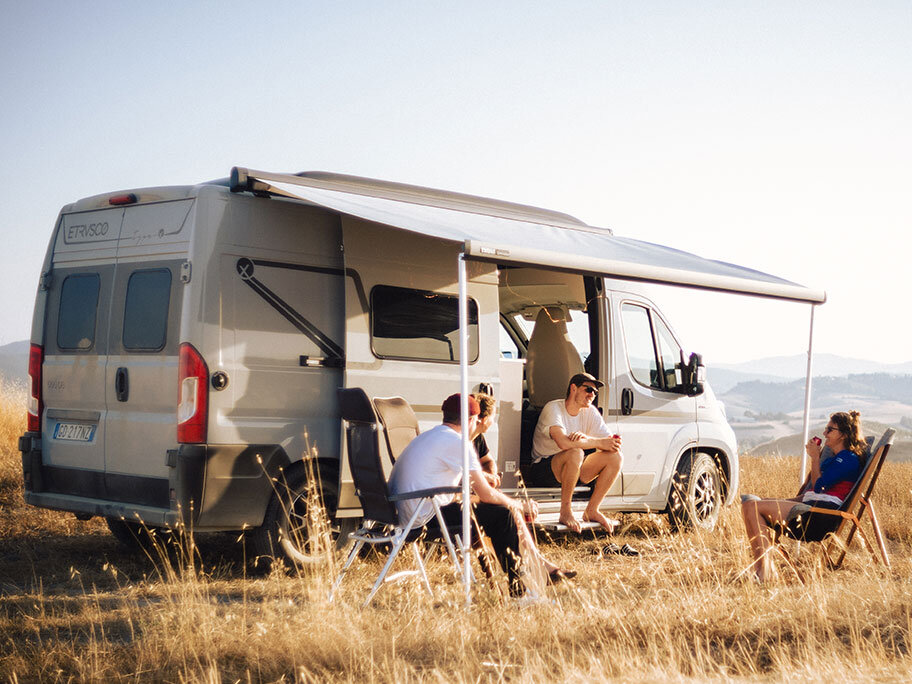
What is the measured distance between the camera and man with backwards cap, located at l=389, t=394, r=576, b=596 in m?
5.56

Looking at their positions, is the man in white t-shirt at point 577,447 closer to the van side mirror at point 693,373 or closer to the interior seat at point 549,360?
the interior seat at point 549,360

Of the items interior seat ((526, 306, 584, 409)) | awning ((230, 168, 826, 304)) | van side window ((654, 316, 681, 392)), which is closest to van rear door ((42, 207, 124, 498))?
awning ((230, 168, 826, 304))

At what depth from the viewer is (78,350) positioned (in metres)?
6.79

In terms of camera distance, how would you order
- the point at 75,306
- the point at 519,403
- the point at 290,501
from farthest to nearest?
the point at 519,403, the point at 75,306, the point at 290,501

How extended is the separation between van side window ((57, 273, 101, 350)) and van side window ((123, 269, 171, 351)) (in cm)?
38

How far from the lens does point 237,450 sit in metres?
6.09

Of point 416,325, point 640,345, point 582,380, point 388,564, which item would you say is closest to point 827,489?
point 582,380

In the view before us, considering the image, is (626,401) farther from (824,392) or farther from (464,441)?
(824,392)

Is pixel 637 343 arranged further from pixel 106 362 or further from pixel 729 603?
pixel 106 362

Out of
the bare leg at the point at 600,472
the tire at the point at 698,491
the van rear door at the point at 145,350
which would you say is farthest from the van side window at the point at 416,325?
the tire at the point at 698,491

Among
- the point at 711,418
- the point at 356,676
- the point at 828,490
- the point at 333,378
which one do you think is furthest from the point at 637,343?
the point at 356,676

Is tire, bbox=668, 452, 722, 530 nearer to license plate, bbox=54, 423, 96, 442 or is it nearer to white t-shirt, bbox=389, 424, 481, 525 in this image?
white t-shirt, bbox=389, 424, 481, 525

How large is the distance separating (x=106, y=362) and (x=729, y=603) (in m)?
4.06

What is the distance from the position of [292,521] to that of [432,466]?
4.09ft
